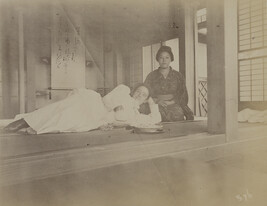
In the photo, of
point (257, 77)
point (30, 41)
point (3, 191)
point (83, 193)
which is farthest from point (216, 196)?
point (30, 41)

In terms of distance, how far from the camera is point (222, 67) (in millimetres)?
1983

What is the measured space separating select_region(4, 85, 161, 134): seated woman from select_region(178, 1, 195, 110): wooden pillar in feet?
6.33

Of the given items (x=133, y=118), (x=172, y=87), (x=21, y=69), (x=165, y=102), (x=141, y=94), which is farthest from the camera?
(x=21, y=69)

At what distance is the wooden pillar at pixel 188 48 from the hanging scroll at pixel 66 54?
2024 mm

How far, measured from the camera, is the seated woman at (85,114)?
2074mm

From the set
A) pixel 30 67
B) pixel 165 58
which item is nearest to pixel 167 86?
pixel 165 58

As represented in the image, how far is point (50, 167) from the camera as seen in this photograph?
125 cm

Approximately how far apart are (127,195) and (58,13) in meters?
4.50

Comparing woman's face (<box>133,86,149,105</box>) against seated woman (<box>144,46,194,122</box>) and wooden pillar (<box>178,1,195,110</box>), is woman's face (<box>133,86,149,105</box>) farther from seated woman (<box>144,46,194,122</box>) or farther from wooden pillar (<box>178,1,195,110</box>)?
wooden pillar (<box>178,1,195,110</box>)

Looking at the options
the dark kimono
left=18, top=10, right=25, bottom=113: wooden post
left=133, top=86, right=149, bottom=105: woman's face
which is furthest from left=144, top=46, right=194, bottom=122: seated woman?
left=18, top=10, right=25, bottom=113: wooden post

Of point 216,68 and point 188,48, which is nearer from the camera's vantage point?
point 216,68

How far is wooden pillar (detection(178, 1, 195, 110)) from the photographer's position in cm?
462

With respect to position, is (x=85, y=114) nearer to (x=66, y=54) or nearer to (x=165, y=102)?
(x=165, y=102)

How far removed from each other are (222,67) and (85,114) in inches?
48.6
